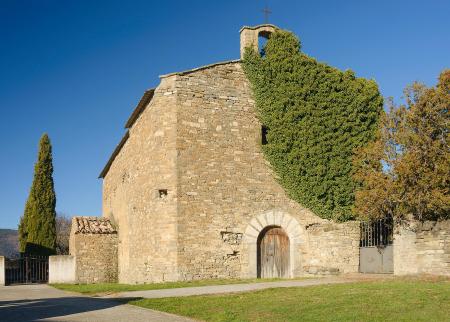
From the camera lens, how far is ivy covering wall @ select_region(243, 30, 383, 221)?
67.2ft

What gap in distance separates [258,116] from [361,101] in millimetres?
4210

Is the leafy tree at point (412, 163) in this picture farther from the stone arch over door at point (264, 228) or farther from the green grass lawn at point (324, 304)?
the green grass lawn at point (324, 304)

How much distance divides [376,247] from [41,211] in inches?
803

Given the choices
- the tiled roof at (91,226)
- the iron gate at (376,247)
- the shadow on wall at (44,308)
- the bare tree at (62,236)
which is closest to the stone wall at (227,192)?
the iron gate at (376,247)

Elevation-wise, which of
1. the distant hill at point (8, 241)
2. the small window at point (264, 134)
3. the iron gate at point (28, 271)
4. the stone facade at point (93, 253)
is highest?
the small window at point (264, 134)

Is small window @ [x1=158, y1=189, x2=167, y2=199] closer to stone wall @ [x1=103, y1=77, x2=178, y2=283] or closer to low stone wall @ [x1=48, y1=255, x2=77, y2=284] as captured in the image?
stone wall @ [x1=103, y1=77, x2=178, y2=283]

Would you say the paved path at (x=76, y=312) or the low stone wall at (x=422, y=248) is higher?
the low stone wall at (x=422, y=248)

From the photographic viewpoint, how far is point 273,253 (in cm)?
1992

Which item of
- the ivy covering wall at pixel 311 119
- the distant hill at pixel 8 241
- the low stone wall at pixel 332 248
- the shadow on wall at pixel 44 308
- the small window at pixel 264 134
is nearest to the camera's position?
the shadow on wall at pixel 44 308

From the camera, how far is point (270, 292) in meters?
13.0

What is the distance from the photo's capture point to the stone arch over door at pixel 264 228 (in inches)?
758

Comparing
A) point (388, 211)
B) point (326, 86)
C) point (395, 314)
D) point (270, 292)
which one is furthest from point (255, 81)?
point (395, 314)

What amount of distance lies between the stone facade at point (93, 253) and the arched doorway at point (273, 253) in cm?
762

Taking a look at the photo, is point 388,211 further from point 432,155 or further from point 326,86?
point 326,86
